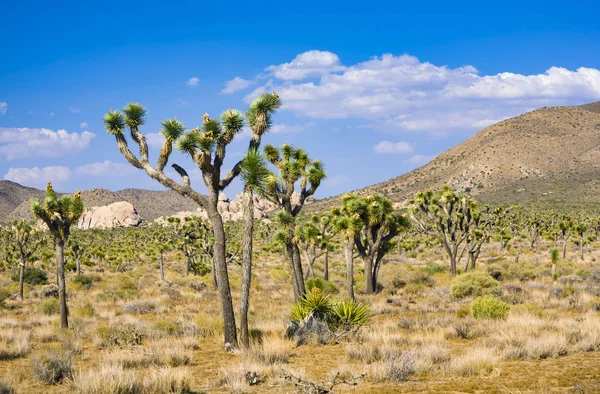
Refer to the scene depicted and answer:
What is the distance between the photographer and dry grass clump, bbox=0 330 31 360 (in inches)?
481

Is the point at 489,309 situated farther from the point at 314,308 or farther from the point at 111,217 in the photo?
the point at 111,217

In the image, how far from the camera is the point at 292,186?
664 inches

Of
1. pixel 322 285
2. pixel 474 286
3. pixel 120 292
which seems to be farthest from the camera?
pixel 120 292

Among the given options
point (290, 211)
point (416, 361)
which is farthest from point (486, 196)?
point (416, 361)

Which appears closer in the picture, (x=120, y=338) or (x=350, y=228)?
(x=120, y=338)

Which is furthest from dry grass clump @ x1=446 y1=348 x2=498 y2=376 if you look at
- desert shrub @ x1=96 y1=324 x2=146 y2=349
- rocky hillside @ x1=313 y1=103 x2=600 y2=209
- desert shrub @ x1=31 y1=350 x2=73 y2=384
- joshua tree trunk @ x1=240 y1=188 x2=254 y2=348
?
rocky hillside @ x1=313 y1=103 x2=600 y2=209

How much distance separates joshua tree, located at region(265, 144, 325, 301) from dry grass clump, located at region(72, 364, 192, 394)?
26.2 feet

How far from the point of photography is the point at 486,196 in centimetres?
9150

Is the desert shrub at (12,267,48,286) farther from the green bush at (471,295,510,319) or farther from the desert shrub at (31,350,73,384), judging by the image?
the green bush at (471,295,510,319)

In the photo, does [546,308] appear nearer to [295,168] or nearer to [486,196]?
[295,168]

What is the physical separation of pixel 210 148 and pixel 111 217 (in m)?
126

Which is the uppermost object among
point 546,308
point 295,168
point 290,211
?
point 295,168

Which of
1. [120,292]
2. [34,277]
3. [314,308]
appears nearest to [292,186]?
[314,308]

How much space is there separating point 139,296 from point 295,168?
15.2m
